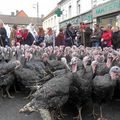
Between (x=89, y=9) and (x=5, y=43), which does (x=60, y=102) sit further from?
(x=89, y=9)

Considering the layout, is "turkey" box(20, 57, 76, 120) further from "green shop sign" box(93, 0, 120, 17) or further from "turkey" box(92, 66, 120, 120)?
"green shop sign" box(93, 0, 120, 17)

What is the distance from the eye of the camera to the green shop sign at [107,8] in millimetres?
22758

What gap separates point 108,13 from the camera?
24656 mm

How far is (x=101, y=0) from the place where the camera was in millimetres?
26453

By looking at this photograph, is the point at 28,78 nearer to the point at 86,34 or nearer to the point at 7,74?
the point at 7,74

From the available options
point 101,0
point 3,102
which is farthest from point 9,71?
point 101,0

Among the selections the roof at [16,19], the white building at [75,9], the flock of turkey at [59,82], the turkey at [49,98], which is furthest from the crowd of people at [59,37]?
the roof at [16,19]

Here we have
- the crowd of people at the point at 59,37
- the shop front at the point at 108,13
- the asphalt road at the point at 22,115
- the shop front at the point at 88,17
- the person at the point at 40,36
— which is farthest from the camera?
the shop front at the point at 88,17

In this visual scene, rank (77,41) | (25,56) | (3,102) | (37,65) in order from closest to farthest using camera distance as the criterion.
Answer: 1. (3,102)
2. (37,65)
3. (25,56)
4. (77,41)

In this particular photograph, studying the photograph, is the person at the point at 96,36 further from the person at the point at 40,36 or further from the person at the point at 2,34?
the person at the point at 2,34

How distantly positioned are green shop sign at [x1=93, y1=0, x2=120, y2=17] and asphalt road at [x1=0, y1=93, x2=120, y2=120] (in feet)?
49.7

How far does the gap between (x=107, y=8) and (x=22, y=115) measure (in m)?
18.6

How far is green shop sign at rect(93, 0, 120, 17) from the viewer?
22758 mm

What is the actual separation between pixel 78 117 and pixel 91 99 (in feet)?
1.91
